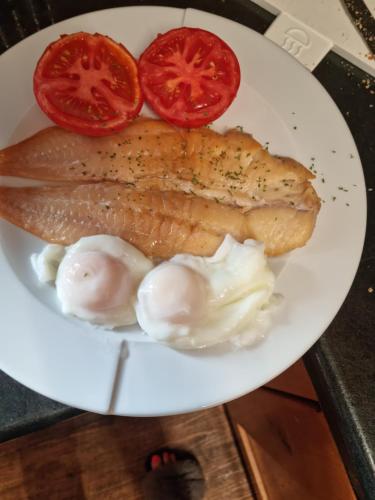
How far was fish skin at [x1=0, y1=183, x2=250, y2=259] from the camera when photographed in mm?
1312

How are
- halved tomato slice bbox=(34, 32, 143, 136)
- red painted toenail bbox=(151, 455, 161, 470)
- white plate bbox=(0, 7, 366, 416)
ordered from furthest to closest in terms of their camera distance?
red painted toenail bbox=(151, 455, 161, 470) → halved tomato slice bbox=(34, 32, 143, 136) → white plate bbox=(0, 7, 366, 416)

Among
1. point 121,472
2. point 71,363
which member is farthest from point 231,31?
point 121,472

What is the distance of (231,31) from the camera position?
4.81ft

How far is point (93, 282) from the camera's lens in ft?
3.91

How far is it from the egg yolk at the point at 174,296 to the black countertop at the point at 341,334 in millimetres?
385

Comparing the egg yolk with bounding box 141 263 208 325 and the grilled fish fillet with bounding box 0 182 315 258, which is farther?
the grilled fish fillet with bounding box 0 182 315 258

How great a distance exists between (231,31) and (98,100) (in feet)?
1.60

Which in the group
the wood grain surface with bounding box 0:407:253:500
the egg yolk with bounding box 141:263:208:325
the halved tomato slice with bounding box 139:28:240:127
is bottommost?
the wood grain surface with bounding box 0:407:253:500

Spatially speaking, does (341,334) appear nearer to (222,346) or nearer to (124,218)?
(222,346)

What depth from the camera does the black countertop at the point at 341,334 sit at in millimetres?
1267

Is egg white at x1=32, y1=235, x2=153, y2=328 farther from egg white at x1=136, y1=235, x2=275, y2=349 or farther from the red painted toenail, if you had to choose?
the red painted toenail

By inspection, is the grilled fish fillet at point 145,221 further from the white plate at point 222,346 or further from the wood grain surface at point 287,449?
the wood grain surface at point 287,449

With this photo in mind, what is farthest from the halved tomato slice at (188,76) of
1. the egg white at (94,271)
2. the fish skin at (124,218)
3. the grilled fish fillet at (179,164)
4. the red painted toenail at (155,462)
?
the red painted toenail at (155,462)

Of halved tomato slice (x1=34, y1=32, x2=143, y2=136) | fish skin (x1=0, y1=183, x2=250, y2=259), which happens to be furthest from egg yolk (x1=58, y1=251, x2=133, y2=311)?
halved tomato slice (x1=34, y1=32, x2=143, y2=136)
